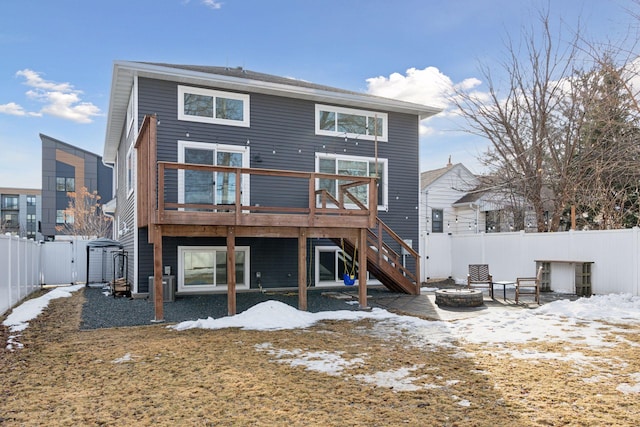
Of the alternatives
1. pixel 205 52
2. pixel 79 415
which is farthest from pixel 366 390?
pixel 205 52

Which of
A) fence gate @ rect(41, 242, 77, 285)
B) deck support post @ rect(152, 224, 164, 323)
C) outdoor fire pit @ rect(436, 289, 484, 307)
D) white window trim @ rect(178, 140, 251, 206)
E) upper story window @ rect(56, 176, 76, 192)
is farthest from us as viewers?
upper story window @ rect(56, 176, 76, 192)

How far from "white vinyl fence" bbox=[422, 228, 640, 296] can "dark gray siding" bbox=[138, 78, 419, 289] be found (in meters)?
2.96

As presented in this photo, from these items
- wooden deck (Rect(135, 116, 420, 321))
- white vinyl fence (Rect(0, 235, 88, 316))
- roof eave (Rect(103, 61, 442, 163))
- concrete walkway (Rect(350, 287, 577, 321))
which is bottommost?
concrete walkway (Rect(350, 287, 577, 321))

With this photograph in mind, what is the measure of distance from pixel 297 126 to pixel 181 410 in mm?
10025

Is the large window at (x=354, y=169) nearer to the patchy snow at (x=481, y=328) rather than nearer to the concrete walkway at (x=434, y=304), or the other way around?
the concrete walkway at (x=434, y=304)

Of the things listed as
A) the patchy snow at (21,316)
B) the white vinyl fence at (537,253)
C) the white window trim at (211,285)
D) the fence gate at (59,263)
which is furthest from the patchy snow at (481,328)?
the fence gate at (59,263)

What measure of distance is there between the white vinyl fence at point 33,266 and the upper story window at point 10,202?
1728 inches

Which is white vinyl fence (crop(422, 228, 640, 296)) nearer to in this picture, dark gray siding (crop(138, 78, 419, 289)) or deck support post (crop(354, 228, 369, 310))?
dark gray siding (crop(138, 78, 419, 289))

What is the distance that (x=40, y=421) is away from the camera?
369 centimetres

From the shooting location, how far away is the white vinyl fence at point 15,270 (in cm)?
877

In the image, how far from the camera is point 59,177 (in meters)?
36.2

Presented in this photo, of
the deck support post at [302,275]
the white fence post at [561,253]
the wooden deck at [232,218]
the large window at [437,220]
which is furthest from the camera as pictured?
the large window at [437,220]

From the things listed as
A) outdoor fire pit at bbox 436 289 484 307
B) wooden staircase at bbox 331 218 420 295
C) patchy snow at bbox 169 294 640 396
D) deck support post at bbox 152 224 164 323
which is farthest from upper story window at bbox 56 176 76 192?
outdoor fire pit at bbox 436 289 484 307

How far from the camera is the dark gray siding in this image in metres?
11.4
